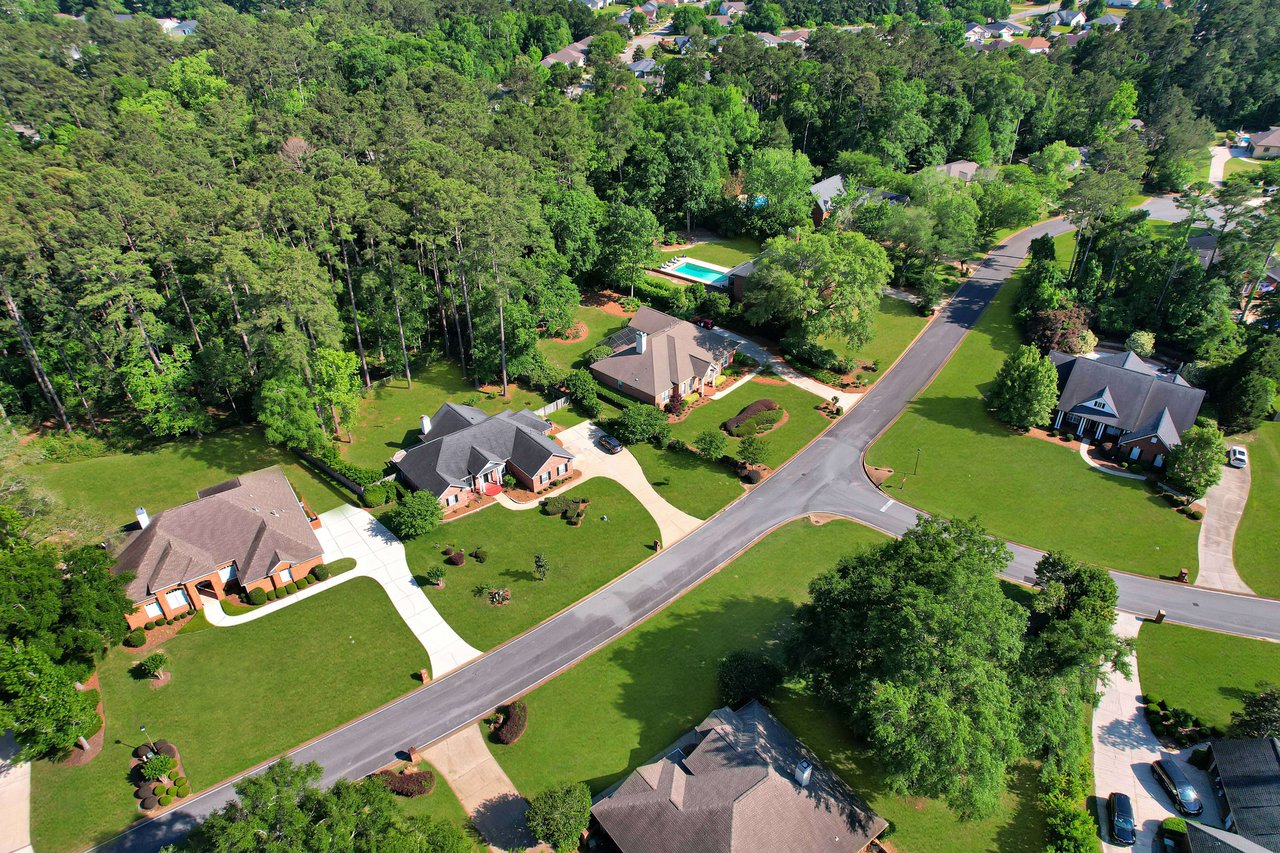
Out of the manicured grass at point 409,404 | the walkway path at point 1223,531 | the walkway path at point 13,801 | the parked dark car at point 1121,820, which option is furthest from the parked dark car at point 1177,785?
the walkway path at point 13,801

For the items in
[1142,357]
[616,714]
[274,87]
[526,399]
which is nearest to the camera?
[616,714]

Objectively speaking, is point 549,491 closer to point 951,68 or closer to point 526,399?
point 526,399

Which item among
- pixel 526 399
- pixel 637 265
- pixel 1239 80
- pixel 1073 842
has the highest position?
pixel 1239 80

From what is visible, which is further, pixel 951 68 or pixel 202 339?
pixel 951 68

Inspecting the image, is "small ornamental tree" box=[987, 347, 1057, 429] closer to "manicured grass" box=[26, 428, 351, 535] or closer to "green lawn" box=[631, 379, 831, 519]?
"green lawn" box=[631, 379, 831, 519]

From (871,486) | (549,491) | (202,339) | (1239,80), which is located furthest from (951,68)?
(202,339)

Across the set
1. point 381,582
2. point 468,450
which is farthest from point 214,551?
point 468,450

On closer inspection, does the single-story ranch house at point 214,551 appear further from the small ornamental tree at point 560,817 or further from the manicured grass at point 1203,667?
the manicured grass at point 1203,667
